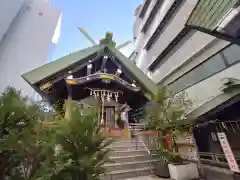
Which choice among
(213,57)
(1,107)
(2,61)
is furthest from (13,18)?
(213,57)

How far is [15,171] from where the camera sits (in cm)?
401

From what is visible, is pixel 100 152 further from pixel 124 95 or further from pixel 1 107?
pixel 124 95

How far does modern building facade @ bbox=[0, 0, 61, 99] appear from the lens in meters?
16.8

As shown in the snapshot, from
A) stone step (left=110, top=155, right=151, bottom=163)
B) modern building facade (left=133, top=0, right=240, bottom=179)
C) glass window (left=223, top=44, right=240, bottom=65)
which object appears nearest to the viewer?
modern building facade (left=133, top=0, right=240, bottom=179)

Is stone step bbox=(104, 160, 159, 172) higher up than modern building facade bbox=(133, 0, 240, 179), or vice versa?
modern building facade bbox=(133, 0, 240, 179)

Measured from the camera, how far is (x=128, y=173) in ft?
17.0

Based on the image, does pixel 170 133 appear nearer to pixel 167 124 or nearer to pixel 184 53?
pixel 167 124

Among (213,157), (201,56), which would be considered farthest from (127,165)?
(201,56)

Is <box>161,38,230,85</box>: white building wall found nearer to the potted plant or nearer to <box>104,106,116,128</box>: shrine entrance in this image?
the potted plant

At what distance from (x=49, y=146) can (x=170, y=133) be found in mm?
3943

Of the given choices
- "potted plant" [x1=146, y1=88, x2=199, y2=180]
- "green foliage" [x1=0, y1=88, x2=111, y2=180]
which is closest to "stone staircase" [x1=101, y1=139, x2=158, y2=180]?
"potted plant" [x1=146, y1=88, x2=199, y2=180]

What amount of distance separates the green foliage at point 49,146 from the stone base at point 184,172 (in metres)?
2.55

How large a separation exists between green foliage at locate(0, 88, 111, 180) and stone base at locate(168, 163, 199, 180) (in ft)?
8.38

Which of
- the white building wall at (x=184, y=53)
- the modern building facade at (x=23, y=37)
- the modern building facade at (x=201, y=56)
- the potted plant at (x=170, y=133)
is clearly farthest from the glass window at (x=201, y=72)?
the modern building facade at (x=23, y=37)
